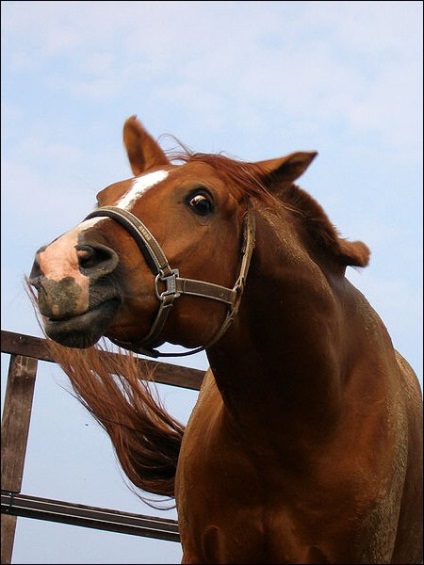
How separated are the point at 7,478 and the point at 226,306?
269cm

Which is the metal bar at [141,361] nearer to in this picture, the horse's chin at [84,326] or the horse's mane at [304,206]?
the horse's mane at [304,206]

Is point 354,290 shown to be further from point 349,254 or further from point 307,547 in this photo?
point 307,547

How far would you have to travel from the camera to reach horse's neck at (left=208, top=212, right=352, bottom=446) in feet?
12.9

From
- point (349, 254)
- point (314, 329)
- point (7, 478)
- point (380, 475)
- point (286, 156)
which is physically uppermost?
point (286, 156)

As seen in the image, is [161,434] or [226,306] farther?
[161,434]

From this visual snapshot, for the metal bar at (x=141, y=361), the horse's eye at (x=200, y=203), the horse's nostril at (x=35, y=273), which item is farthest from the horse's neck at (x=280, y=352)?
the metal bar at (x=141, y=361)

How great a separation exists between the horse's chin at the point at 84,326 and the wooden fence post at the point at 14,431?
2.70m

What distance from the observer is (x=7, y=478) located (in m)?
5.99

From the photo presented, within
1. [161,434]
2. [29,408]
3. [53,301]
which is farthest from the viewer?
[29,408]

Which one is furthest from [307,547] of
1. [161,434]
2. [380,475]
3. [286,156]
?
[161,434]

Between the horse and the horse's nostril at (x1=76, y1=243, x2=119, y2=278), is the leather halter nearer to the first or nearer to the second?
the horse

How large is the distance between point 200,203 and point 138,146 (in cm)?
73

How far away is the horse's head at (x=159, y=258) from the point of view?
11.1ft

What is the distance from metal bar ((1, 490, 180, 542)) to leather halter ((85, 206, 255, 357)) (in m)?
2.50
